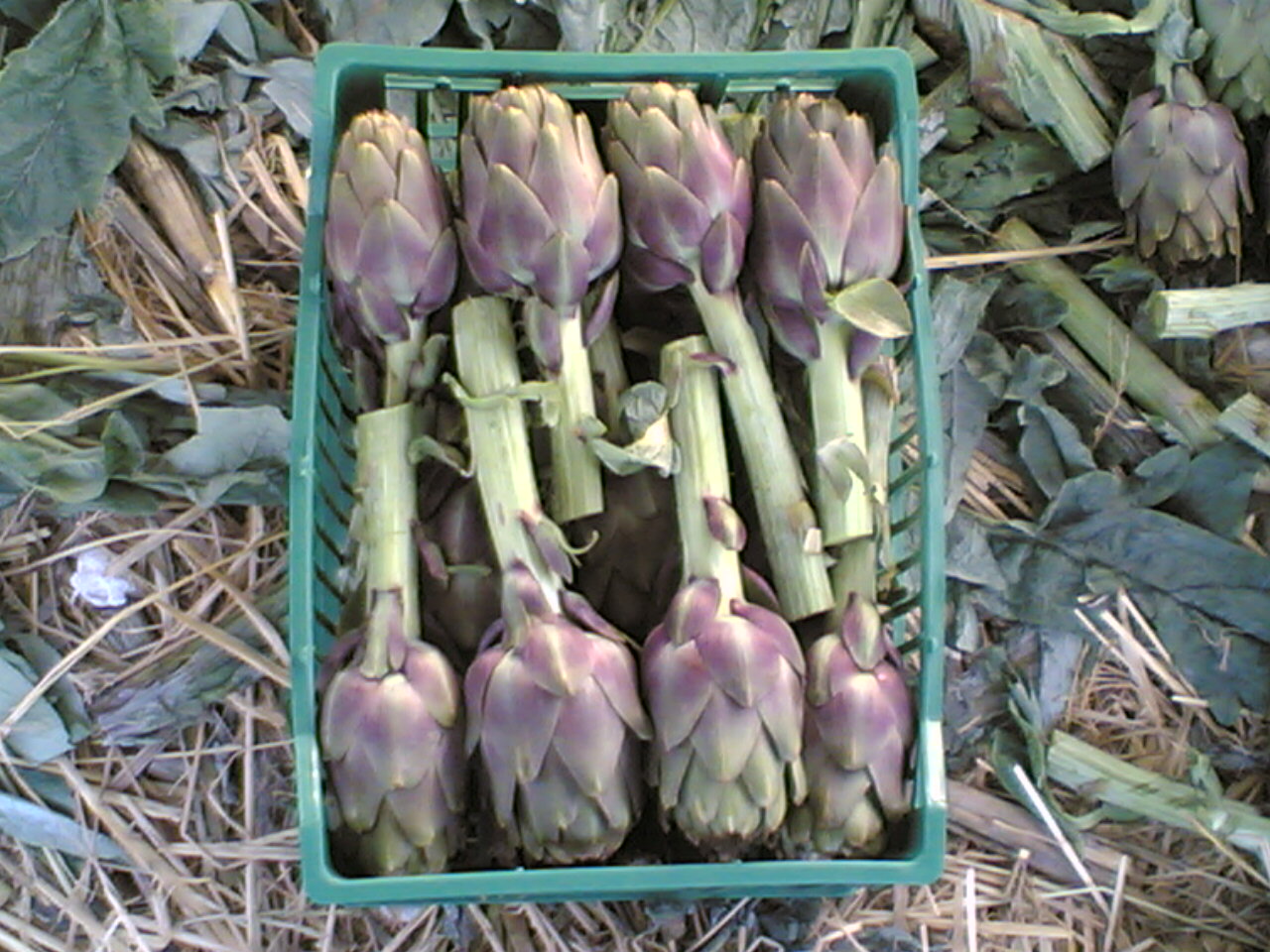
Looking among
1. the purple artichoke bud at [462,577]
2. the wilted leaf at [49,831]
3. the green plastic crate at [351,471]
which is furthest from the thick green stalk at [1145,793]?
the wilted leaf at [49,831]

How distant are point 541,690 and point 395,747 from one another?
0.36 feet

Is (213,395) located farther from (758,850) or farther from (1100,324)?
(1100,324)

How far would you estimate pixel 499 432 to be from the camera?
930mm

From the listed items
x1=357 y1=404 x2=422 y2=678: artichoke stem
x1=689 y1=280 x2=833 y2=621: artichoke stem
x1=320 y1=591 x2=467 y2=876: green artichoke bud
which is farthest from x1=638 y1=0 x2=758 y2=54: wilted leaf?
x1=320 y1=591 x2=467 y2=876: green artichoke bud

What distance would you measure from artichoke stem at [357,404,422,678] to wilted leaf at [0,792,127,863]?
0.46 meters

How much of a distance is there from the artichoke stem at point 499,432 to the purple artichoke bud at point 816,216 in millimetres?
203

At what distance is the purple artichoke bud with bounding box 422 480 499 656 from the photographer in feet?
3.18

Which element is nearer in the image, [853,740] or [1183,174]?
[853,740]

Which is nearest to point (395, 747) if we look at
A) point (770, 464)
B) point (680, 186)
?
point (770, 464)

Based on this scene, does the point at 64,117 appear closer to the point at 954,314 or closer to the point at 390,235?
the point at 390,235

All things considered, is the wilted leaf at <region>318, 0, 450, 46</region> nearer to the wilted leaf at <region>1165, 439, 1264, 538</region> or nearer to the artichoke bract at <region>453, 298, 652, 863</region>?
the artichoke bract at <region>453, 298, 652, 863</region>

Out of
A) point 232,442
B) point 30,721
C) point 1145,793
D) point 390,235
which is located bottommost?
point 1145,793

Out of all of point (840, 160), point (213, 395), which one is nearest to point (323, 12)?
point (213, 395)

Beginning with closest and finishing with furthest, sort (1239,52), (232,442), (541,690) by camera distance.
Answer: (541,690), (232,442), (1239,52)
